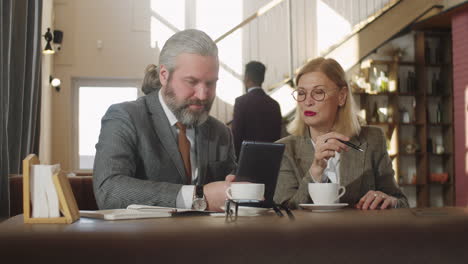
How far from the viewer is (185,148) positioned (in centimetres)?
225

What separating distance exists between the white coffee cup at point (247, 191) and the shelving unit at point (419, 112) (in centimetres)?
649

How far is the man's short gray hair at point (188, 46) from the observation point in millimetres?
2121

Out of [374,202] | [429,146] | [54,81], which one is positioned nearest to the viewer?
[374,202]

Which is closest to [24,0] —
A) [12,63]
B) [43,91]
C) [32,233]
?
[12,63]

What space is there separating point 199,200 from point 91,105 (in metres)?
7.11

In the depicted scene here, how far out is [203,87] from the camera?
82.7 inches

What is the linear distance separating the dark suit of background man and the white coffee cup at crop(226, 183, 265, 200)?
12.8 feet

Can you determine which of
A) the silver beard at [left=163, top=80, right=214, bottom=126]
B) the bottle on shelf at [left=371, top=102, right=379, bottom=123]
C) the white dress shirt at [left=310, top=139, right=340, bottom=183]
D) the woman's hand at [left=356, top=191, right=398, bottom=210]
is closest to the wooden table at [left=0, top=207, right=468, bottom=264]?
the woman's hand at [left=356, top=191, right=398, bottom=210]

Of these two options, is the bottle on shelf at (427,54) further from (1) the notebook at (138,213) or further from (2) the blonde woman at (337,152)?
(1) the notebook at (138,213)

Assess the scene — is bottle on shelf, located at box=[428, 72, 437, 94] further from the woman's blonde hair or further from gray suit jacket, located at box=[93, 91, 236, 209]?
gray suit jacket, located at box=[93, 91, 236, 209]

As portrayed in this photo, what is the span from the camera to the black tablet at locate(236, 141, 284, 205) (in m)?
1.65

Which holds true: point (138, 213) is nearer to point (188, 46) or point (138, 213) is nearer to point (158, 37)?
point (188, 46)

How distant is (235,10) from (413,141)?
316 cm

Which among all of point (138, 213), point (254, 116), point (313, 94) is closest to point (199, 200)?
point (138, 213)
